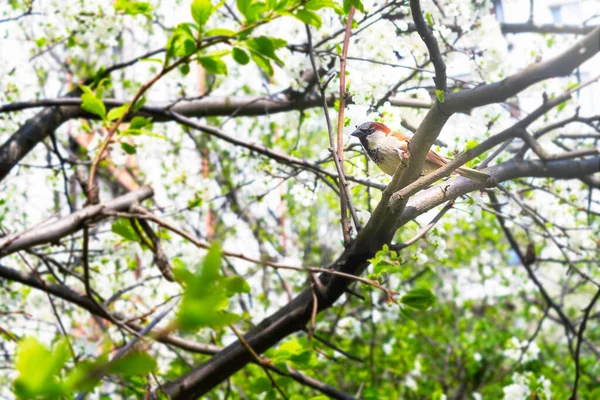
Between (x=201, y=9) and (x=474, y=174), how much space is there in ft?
2.85

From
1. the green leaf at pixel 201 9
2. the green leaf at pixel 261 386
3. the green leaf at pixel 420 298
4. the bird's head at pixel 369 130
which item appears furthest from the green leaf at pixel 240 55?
the green leaf at pixel 261 386

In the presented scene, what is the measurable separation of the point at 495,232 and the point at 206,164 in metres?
3.84

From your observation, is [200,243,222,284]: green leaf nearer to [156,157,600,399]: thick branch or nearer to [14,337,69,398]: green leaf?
[14,337,69,398]: green leaf

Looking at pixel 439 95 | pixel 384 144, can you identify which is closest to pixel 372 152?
pixel 384 144

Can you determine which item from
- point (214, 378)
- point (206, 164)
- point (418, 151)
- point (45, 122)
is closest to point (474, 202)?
point (418, 151)

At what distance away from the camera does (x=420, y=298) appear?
1.44 metres

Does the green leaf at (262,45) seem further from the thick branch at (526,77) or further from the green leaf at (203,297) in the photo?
the green leaf at (203,297)

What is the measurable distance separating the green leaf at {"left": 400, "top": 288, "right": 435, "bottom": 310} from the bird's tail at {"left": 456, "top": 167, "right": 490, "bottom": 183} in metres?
0.38

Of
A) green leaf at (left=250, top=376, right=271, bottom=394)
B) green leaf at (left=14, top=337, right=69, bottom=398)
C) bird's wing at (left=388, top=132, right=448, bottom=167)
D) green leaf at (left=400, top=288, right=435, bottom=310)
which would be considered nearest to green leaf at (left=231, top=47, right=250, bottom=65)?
bird's wing at (left=388, top=132, right=448, bottom=167)

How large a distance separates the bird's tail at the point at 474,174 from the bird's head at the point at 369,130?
41cm

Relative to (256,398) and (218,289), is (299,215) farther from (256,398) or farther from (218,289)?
(218,289)

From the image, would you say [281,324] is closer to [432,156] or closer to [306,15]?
[432,156]

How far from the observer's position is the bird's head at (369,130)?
Answer: 202cm

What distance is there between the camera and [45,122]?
3.30 metres
